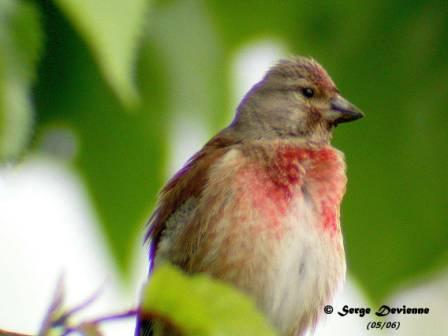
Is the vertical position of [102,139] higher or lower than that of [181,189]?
higher

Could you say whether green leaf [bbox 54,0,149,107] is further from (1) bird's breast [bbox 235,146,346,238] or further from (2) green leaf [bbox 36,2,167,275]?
(1) bird's breast [bbox 235,146,346,238]

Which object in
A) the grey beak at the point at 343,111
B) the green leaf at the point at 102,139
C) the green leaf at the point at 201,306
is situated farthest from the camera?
the grey beak at the point at 343,111

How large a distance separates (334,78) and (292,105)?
1.08 m

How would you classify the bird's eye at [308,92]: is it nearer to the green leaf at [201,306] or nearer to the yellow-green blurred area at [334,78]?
the yellow-green blurred area at [334,78]

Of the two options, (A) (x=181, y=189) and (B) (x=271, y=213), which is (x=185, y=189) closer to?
(A) (x=181, y=189)

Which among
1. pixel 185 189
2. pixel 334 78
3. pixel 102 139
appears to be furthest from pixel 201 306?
pixel 185 189

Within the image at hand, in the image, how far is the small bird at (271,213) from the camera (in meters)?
4.15

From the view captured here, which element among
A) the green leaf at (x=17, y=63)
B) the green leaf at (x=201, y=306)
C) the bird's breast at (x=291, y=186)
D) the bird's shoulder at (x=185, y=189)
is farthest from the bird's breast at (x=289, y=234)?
the green leaf at (x=201, y=306)

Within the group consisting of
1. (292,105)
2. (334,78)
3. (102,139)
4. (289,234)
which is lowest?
(289,234)

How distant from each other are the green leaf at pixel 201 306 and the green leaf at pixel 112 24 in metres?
0.49

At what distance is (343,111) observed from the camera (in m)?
4.40

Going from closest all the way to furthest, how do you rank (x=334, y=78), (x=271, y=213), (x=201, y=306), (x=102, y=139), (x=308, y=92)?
(x=201, y=306) → (x=102, y=139) → (x=334, y=78) → (x=271, y=213) → (x=308, y=92)

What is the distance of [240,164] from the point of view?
4.41 metres

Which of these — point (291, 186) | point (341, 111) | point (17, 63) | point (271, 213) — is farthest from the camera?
point (341, 111)
